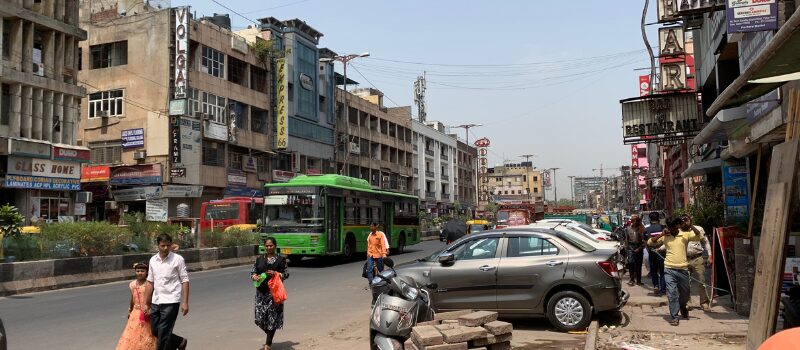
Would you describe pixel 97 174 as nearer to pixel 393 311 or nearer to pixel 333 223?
pixel 333 223

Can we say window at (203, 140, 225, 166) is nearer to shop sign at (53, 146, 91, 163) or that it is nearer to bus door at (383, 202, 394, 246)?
shop sign at (53, 146, 91, 163)

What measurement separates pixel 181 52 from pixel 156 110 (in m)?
3.79

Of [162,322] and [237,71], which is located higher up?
[237,71]

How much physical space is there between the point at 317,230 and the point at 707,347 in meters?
14.2

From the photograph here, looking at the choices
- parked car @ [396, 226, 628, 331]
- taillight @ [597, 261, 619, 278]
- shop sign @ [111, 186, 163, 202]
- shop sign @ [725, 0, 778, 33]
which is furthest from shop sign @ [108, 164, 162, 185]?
shop sign @ [725, 0, 778, 33]

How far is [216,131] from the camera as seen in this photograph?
3772 cm

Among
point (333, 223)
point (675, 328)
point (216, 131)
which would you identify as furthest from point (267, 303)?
point (216, 131)

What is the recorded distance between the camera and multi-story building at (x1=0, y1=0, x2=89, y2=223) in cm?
2717

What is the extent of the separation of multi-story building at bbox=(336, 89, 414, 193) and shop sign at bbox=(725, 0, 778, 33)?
1767 inches

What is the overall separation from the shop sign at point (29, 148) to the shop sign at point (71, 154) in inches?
18.7

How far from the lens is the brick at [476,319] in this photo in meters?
6.63

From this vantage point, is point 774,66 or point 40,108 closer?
point 774,66

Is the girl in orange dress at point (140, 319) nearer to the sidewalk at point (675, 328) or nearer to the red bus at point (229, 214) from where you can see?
the sidewalk at point (675, 328)

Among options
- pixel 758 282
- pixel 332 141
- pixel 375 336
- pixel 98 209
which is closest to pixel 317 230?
pixel 375 336
